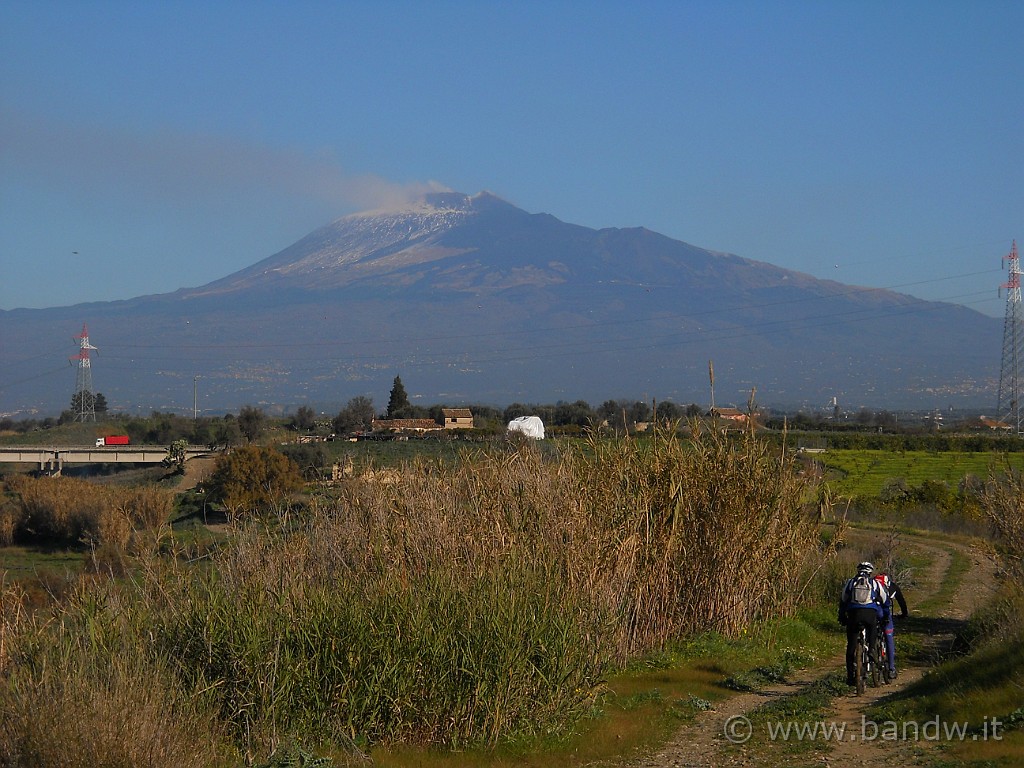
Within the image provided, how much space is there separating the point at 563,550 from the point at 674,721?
8.12 ft

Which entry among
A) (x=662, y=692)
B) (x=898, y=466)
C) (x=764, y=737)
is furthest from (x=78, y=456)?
(x=764, y=737)

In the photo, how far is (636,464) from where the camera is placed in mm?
15672

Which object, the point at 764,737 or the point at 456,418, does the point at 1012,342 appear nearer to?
the point at 456,418

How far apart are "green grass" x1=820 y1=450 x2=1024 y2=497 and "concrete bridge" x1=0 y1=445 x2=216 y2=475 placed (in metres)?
30.9

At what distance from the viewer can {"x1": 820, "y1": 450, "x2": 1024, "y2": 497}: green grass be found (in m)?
42.7

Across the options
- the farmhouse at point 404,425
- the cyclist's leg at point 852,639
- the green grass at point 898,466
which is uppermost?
the farmhouse at point 404,425

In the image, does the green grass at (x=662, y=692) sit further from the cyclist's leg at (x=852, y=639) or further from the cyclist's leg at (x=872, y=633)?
the cyclist's leg at (x=872, y=633)

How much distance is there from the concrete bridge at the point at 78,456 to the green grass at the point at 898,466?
30908 mm

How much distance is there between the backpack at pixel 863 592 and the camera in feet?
38.0

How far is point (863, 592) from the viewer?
11.6 metres

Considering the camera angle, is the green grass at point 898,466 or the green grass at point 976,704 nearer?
the green grass at point 976,704

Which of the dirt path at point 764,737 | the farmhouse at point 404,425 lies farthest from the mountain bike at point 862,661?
the farmhouse at point 404,425

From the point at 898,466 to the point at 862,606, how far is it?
4116cm

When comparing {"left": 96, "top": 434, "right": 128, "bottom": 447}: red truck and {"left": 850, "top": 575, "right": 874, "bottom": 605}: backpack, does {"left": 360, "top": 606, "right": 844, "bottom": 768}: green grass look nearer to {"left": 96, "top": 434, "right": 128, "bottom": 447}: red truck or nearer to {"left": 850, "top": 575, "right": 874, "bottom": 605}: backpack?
{"left": 850, "top": 575, "right": 874, "bottom": 605}: backpack
